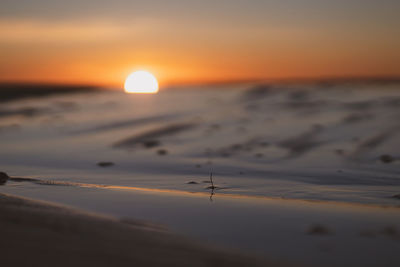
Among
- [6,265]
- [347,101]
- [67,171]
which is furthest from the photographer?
[347,101]

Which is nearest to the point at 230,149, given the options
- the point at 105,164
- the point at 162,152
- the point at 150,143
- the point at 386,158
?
the point at 162,152

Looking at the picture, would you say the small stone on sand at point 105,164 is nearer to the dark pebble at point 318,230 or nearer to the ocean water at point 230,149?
the ocean water at point 230,149

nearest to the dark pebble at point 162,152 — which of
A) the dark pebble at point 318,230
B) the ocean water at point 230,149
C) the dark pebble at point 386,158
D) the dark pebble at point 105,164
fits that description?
the ocean water at point 230,149

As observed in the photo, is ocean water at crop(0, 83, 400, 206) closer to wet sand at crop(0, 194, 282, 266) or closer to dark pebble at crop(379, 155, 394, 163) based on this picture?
dark pebble at crop(379, 155, 394, 163)

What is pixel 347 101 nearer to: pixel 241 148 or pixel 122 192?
pixel 241 148

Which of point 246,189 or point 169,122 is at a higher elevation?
point 169,122

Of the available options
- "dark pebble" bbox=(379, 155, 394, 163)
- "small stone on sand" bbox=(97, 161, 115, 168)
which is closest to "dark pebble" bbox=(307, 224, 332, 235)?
"dark pebble" bbox=(379, 155, 394, 163)

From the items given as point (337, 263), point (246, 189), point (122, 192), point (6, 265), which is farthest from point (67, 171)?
point (337, 263)
